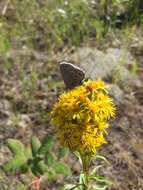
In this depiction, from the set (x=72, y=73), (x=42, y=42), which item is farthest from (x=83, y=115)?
(x=42, y=42)

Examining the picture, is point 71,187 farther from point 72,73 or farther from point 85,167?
point 72,73

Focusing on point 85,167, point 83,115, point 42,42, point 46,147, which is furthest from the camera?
point 42,42

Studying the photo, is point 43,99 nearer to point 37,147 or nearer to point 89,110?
point 37,147

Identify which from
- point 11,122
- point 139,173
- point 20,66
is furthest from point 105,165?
point 20,66

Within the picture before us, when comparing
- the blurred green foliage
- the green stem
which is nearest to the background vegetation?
the blurred green foliage


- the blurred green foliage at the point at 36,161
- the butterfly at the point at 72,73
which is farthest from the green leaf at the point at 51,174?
the butterfly at the point at 72,73

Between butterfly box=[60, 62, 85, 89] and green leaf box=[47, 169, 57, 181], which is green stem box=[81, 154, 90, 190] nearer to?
green leaf box=[47, 169, 57, 181]
